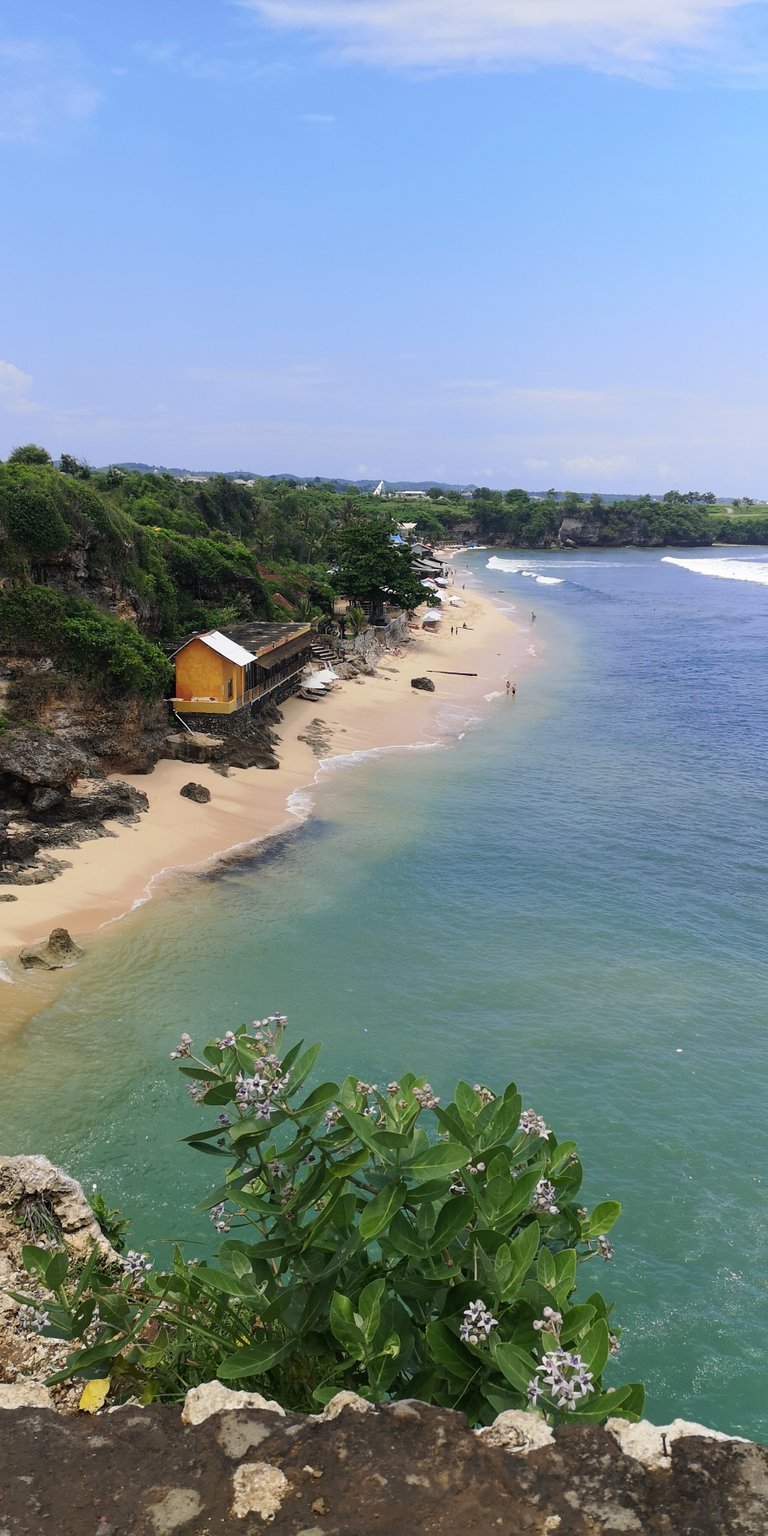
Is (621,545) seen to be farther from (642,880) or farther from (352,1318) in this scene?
(352,1318)

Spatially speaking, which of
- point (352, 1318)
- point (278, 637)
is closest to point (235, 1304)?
point (352, 1318)

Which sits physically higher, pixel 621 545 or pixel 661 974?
pixel 621 545

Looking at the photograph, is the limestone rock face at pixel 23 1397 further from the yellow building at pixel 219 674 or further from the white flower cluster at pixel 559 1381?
the yellow building at pixel 219 674

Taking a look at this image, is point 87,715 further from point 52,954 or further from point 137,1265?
point 137,1265

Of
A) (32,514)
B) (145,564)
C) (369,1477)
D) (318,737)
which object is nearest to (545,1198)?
(369,1477)

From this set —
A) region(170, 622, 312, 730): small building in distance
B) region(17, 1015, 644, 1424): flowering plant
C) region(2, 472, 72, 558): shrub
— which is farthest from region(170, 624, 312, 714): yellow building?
region(17, 1015, 644, 1424): flowering plant

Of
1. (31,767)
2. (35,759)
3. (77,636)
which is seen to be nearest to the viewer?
(31,767)

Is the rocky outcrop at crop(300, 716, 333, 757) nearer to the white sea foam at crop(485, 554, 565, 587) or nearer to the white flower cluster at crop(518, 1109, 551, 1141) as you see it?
the white flower cluster at crop(518, 1109, 551, 1141)
